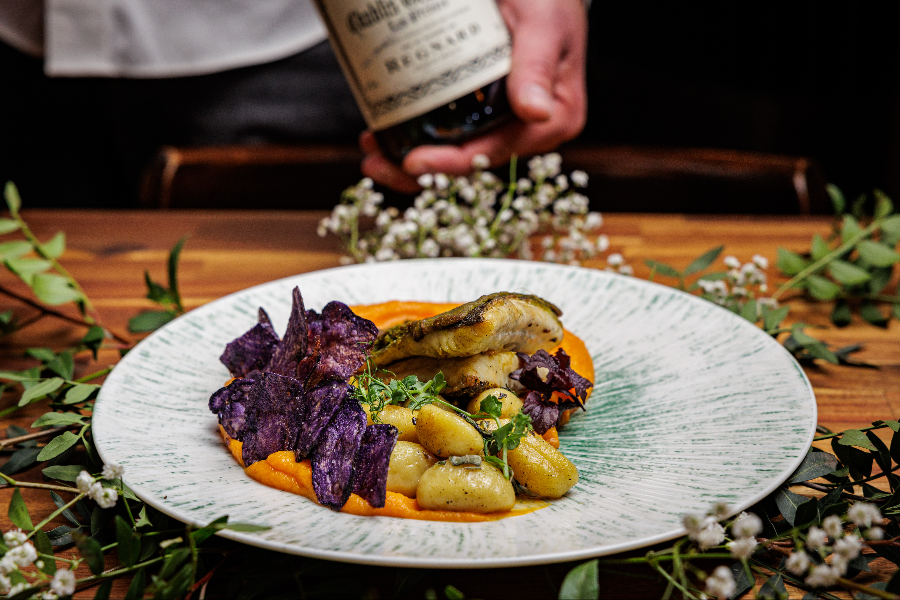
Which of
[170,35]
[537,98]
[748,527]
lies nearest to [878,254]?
[537,98]

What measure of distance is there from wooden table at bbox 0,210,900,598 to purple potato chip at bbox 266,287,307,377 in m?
0.47

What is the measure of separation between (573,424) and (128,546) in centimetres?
61

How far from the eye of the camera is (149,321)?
1398mm

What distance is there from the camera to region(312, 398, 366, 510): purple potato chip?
2.68ft

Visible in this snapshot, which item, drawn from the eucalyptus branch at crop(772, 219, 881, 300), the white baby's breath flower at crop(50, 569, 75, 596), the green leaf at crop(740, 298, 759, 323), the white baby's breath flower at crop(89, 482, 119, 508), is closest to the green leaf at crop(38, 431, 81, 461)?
the white baby's breath flower at crop(89, 482, 119, 508)

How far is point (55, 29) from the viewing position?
2.57 metres

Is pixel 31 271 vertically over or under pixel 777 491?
over

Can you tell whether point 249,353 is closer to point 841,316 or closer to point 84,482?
point 84,482

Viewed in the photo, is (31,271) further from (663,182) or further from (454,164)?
(663,182)

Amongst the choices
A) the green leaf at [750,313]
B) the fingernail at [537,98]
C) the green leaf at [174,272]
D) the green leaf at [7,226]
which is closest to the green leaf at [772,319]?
the green leaf at [750,313]

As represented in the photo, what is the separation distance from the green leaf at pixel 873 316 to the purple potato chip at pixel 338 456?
117cm

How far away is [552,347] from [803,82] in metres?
2.62

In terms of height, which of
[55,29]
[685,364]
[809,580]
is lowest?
[685,364]

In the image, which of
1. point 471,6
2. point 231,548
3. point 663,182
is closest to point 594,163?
point 663,182
